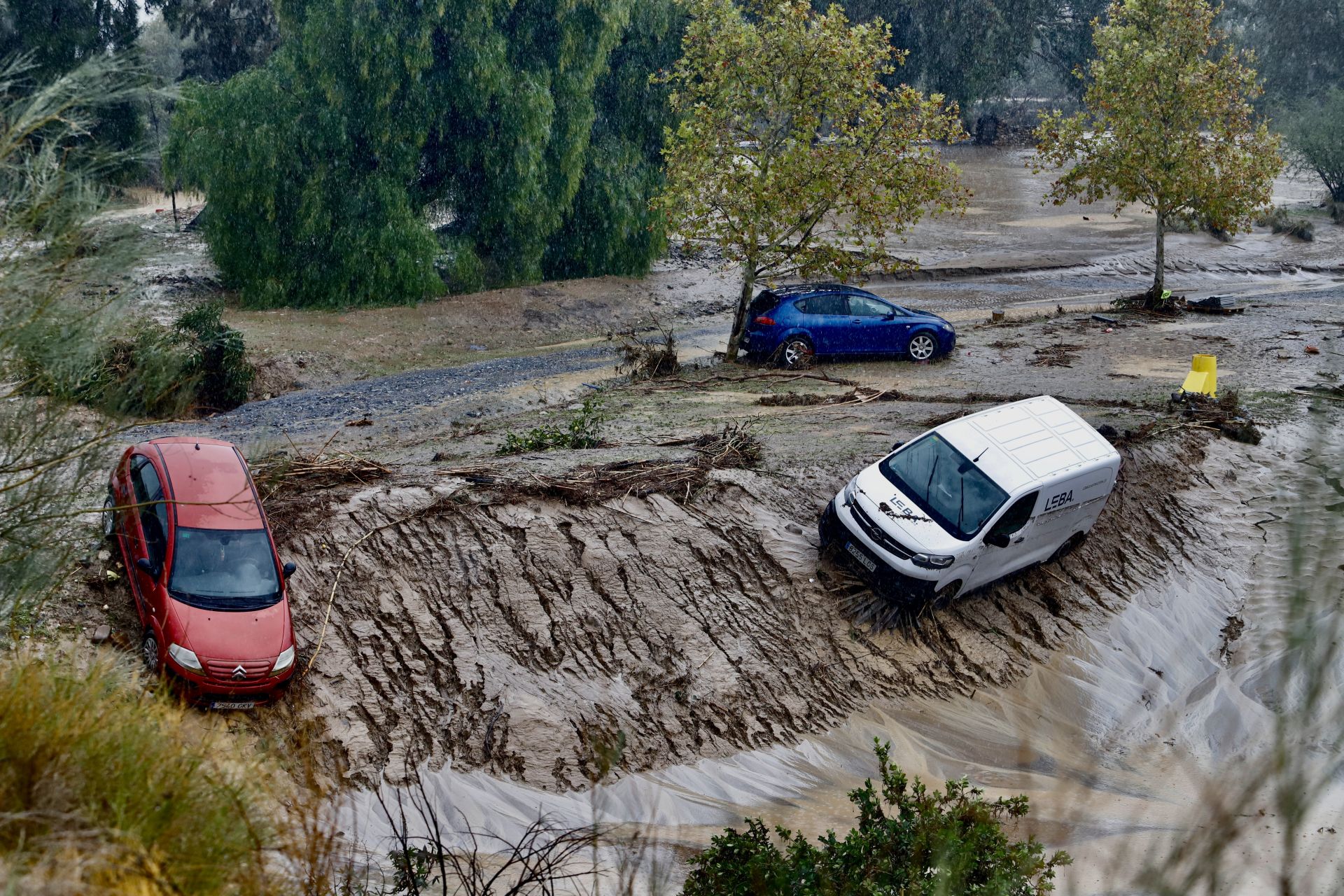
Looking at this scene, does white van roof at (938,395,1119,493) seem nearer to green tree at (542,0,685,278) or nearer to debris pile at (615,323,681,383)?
debris pile at (615,323,681,383)

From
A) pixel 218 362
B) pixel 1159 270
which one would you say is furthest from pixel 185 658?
pixel 1159 270

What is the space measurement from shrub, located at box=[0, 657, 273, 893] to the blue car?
17585mm

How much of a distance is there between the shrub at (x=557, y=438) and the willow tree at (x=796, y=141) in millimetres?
7217

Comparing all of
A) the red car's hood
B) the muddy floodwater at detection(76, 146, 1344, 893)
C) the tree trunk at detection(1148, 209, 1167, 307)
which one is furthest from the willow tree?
the red car's hood

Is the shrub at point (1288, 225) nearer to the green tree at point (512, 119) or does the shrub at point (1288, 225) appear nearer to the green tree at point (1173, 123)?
the green tree at point (1173, 123)

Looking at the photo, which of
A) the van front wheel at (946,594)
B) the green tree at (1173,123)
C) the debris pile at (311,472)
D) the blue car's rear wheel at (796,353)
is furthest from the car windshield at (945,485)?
the green tree at (1173,123)

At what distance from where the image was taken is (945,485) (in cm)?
1325

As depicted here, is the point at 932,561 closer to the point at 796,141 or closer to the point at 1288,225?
the point at 796,141

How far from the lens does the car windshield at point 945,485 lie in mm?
12875

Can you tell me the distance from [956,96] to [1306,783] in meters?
50.7

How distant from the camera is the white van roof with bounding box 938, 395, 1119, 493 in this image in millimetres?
13117

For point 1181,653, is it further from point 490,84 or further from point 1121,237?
point 1121,237

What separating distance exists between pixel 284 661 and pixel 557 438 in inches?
261

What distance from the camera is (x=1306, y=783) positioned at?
3.38 metres
